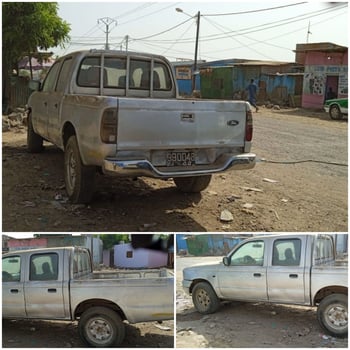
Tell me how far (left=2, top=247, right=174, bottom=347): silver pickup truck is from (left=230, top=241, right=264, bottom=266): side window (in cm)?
129

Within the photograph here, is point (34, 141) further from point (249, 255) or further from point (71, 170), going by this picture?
point (249, 255)

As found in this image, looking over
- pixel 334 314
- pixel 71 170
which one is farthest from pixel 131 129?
pixel 334 314

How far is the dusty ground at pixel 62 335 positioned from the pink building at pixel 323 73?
74.7 feet

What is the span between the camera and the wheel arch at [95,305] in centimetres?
432

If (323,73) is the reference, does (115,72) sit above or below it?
below

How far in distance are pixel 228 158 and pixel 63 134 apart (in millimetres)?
Result: 2142

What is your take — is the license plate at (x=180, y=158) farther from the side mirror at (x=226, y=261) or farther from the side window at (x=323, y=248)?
the side window at (x=323, y=248)

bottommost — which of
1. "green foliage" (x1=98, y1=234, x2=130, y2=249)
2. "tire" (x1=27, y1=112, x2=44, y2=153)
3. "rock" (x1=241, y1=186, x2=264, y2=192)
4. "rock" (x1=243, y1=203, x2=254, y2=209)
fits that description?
"green foliage" (x1=98, y1=234, x2=130, y2=249)

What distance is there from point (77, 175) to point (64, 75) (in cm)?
181

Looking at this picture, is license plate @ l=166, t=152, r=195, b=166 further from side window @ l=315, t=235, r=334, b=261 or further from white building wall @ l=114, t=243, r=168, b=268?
side window @ l=315, t=235, r=334, b=261

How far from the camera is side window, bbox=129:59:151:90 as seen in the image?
267 inches

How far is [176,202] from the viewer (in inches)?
241

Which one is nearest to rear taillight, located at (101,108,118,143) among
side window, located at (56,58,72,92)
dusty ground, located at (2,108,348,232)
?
dusty ground, located at (2,108,348,232)

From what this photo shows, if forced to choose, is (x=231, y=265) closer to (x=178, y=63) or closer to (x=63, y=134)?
(x=63, y=134)
